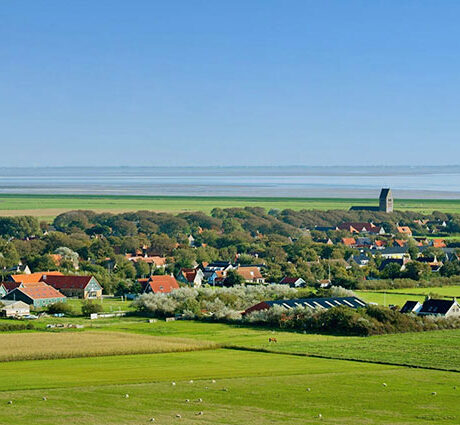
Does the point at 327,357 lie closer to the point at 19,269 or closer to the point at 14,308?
the point at 14,308

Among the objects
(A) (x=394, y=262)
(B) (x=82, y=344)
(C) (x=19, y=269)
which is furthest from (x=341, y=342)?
(C) (x=19, y=269)

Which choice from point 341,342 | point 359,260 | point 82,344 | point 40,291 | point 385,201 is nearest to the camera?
point 82,344

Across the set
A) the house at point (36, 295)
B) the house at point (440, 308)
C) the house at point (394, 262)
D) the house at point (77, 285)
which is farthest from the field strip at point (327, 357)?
the house at point (394, 262)

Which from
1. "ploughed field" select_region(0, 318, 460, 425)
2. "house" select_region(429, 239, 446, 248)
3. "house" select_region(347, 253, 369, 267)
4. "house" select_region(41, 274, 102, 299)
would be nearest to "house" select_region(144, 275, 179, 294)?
"house" select_region(41, 274, 102, 299)

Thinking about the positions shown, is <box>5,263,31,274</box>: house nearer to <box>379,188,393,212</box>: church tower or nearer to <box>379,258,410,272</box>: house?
<box>379,258,410,272</box>: house

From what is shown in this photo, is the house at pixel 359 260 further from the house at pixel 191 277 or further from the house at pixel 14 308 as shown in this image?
the house at pixel 14 308

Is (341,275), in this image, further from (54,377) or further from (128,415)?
(128,415)
